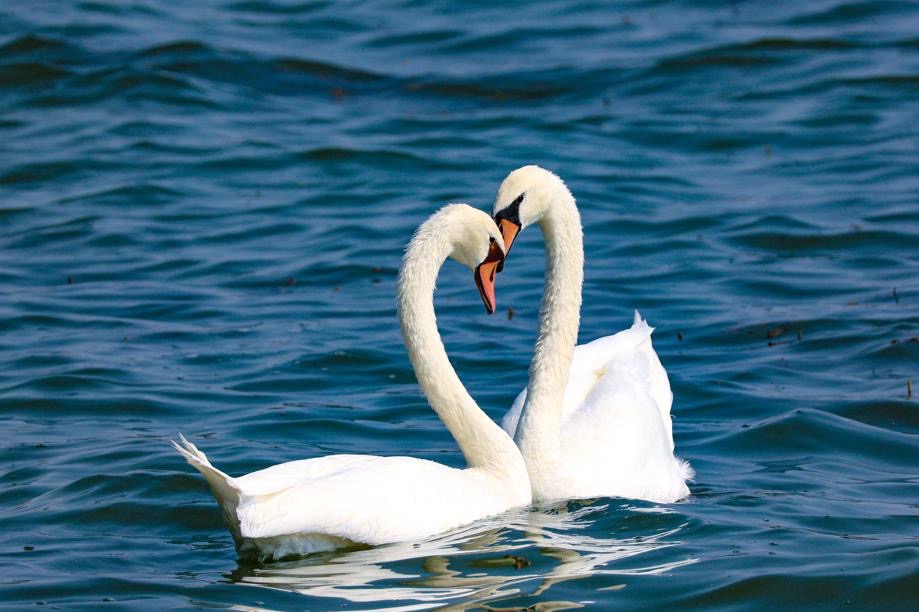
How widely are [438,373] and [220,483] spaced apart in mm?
1408

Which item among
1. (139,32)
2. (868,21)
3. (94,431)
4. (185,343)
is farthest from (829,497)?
(139,32)

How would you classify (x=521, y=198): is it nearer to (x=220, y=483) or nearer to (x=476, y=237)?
(x=476, y=237)

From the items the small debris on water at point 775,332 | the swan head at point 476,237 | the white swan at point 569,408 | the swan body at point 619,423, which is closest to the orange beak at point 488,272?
the swan head at point 476,237

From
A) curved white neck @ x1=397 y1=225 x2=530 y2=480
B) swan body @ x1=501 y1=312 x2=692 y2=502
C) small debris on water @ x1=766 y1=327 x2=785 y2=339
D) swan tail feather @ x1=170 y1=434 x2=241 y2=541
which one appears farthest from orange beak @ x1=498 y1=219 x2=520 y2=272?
small debris on water @ x1=766 y1=327 x2=785 y2=339

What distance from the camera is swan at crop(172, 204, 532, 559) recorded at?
5934 mm

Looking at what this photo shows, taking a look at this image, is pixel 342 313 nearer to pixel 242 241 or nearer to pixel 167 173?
pixel 242 241

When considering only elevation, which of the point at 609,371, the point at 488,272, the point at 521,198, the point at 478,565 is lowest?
the point at 478,565

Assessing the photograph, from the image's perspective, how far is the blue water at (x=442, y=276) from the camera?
6.27 meters

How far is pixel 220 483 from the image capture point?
584 centimetres

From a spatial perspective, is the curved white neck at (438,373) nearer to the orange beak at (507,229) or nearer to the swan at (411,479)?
the swan at (411,479)

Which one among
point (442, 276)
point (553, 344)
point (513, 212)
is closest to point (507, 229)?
point (513, 212)

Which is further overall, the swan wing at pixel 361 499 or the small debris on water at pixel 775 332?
the small debris on water at pixel 775 332

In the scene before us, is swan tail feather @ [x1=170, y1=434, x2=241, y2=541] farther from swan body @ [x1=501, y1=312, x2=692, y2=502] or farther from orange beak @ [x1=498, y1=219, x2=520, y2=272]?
orange beak @ [x1=498, y1=219, x2=520, y2=272]

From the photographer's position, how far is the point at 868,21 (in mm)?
19812
